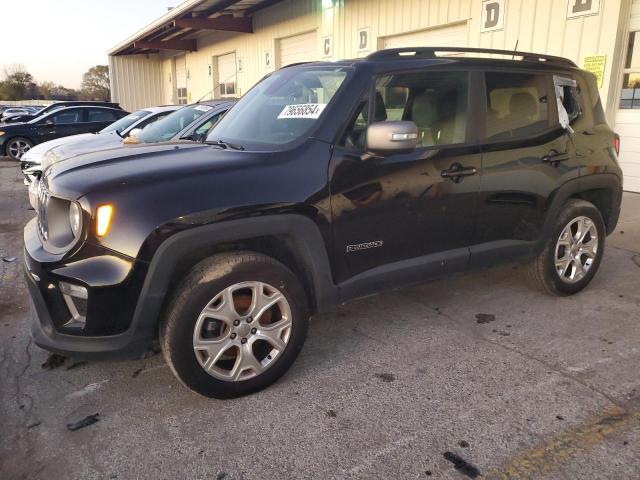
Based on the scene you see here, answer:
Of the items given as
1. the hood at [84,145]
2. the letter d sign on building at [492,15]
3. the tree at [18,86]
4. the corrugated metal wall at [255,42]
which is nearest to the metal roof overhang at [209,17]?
the corrugated metal wall at [255,42]

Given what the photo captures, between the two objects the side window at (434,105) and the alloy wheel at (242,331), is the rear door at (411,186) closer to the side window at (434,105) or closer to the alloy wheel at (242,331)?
the side window at (434,105)

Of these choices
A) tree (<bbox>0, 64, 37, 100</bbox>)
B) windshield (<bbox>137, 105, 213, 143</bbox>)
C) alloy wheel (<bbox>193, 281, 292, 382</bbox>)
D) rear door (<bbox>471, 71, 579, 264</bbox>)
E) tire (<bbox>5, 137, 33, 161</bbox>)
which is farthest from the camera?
tree (<bbox>0, 64, 37, 100</bbox>)

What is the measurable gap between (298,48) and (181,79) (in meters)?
12.0

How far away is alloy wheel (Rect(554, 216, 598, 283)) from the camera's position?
415cm

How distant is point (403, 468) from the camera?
232 cm

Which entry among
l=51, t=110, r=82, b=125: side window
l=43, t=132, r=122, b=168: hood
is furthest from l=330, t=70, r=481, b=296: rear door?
l=51, t=110, r=82, b=125: side window

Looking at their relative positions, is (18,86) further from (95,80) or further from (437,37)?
(437,37)

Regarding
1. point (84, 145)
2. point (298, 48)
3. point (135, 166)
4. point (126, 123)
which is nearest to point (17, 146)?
point (126, 123)

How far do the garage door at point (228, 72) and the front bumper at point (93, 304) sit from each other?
56.3ft

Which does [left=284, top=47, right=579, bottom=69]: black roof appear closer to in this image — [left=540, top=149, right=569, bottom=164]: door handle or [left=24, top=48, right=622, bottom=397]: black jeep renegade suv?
[left=24, top=48, right=622, bottom=397]: black jeep renegade suv

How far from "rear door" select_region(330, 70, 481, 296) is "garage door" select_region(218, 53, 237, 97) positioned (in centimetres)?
1630

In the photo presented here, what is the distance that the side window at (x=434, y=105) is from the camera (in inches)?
132

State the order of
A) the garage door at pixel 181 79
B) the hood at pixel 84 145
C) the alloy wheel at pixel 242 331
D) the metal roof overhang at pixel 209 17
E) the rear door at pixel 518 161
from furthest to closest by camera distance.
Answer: the garage door at pixel 181 79 < the metal roof overhang at pixel 209 17 < the hood at pixel 84 145 < the rear door at pixel 518 161 < the alloy wheel at pixel 242 331

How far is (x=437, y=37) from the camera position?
32.5 feet
